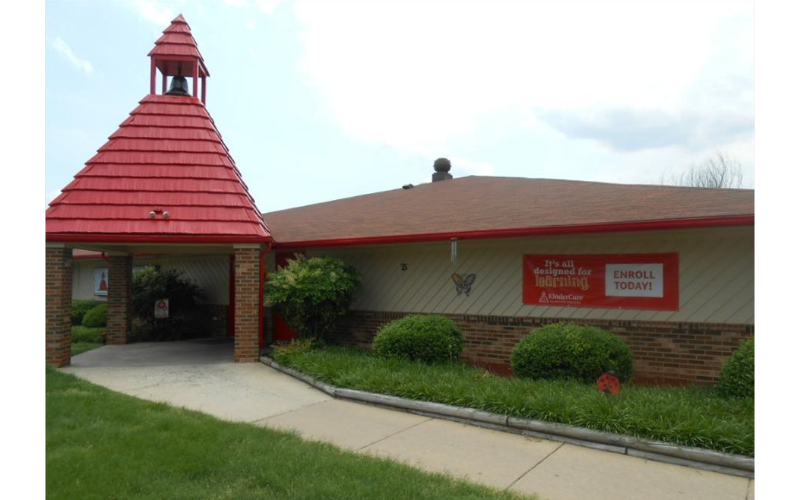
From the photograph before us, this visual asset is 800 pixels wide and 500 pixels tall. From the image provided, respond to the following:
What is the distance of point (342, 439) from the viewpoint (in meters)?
5.89

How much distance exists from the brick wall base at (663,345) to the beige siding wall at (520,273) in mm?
120

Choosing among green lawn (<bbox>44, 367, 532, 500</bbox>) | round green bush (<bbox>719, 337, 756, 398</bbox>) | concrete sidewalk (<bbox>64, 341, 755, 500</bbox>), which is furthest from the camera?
round green bush (<bbox>719, 337, 756, 398</bbox>)

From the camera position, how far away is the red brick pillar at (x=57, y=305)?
9.77 metres

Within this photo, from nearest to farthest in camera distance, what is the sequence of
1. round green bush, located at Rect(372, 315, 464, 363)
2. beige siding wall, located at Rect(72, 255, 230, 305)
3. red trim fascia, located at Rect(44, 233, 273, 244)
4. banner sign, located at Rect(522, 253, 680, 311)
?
banner sign, located at Rect(522, 253, 680, 311) < round green bush, located at Rect(372, 315, 464, 363) < red trim fascia, located at Rect(44, 233, 273, 244) < beige siding wall, located at Rect(72, 255, 230, 305)

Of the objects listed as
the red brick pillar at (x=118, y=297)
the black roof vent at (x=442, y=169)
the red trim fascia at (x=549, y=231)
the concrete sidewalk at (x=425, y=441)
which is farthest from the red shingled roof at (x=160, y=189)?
the black roof vent at (x=442, y=169)

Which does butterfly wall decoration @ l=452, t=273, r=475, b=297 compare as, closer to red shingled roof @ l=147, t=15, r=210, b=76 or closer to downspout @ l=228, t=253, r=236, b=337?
downspout @ l=228, t=253, r=236, b=337

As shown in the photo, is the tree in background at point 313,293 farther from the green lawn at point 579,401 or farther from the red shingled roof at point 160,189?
the green lawn at point 579,401

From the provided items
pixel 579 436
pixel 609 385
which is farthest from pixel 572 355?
pixel 579 436

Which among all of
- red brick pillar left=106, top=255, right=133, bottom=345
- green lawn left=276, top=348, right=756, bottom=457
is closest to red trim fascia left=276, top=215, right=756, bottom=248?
green lawn left=276, top=348, right=756, bottom=457

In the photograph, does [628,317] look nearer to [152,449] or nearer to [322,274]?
[322,274]

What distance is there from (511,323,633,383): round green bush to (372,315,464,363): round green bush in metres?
1.38

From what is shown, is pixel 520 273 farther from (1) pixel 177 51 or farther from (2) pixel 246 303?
(1) pixel 177 51

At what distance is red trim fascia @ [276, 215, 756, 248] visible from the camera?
720 centimetres

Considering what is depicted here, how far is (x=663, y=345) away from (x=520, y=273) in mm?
2525
